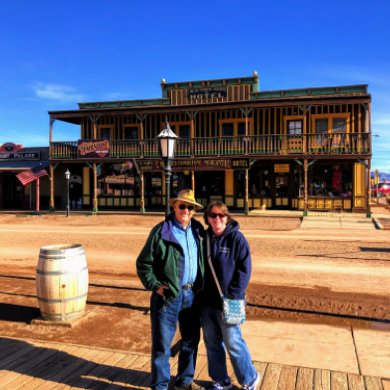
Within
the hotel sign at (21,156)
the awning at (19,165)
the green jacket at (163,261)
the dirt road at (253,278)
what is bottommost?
the dirt road at (253,278)

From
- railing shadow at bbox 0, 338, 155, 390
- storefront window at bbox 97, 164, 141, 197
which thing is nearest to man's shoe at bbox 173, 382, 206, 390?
railing shadow at bbox 0, 338, 155, 390

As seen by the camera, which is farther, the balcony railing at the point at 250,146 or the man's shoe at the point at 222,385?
the balcony railing at the point at 250,146

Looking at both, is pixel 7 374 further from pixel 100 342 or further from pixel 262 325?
pixel 262 325

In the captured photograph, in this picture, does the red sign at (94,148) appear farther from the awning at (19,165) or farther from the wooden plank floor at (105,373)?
the wooden plank floor at (105,373)

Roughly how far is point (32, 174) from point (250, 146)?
42.6ft

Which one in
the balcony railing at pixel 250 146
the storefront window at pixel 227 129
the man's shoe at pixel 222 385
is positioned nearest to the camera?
the man's shoe at pixel 222 385

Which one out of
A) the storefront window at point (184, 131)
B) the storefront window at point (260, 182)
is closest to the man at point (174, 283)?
the storefront window at point (260, 182)

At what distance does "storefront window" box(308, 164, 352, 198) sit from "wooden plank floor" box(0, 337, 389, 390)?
18.0 metres

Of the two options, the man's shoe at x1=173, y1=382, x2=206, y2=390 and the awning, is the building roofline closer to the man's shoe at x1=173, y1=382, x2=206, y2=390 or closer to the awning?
the awning

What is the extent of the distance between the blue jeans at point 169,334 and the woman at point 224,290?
0.13 meters

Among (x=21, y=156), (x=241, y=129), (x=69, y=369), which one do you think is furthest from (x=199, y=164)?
(x=69, y=369)

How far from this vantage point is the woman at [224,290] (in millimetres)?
3145

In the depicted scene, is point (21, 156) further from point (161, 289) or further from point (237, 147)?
point (161, 289)

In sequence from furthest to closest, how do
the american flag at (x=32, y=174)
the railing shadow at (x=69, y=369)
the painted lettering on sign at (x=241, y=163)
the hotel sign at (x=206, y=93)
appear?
1. the hotel sign at (x=206, y=93)
2. the american flag at (x=32, y=174)
3. the painted lettering on sign at (x=241, y=163)
4. the railing shadow at (x=69, y=369)
